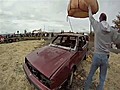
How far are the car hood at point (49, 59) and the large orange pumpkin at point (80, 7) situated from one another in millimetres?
1246

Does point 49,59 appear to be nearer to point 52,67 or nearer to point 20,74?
point 52,67

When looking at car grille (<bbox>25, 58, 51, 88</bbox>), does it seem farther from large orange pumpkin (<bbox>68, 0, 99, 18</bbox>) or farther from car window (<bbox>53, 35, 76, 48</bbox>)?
large orange pumpkin (<bbox>68, 0, 99, 18</bbox>)

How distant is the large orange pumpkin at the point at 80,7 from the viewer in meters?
5.28

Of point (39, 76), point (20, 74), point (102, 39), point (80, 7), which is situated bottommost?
point (20, 74)

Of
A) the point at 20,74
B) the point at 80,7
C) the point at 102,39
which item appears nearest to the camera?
the point at 102,39

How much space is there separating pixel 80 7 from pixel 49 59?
1755 millimetres

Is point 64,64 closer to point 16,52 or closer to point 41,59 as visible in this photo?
point 41,59

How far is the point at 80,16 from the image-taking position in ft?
20.7

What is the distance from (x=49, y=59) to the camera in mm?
4969

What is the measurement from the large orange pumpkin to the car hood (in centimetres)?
125

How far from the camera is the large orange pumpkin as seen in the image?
528 cm

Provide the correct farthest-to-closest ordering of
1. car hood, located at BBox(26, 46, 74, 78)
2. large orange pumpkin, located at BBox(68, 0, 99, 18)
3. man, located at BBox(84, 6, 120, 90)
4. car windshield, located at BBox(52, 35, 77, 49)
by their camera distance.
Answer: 1. car windshield, located at BBox(52, 35, 77, 49)
2. large orange pumpkin, located at BBox(68, 0, 99, 18)
3. car hood, located at BBox(26, 46, 74, 78)
4. man, located at BBox(84, 6, 120, 90)

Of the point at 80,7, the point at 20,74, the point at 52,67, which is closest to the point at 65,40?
the point at 80,7

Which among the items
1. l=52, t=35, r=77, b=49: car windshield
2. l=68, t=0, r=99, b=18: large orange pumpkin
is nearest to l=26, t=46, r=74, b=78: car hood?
l=52, t=35, r=77, b=49: car windshield
